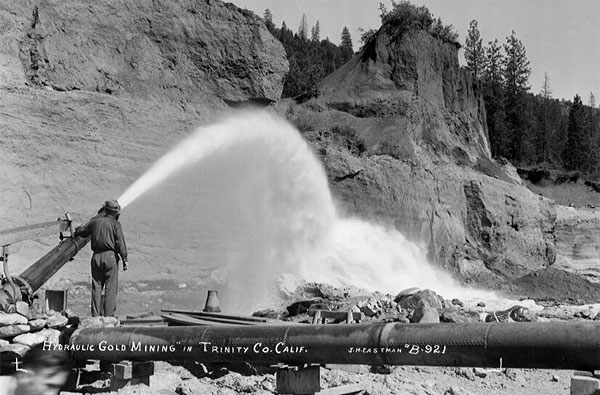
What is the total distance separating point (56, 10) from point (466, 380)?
16.9 metres

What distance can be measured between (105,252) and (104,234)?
0.29 m

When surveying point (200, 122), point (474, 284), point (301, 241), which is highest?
point (200, 122)

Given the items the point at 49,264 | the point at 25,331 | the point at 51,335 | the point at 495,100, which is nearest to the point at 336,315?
the point at 49,264

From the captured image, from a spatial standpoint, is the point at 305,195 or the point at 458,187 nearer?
the point at 305,195

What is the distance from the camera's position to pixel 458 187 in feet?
125

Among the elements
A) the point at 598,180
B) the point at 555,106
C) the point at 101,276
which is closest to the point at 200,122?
the point at 101,276

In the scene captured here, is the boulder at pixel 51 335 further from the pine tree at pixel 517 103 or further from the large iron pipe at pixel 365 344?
the pine tree at pixel 517 103

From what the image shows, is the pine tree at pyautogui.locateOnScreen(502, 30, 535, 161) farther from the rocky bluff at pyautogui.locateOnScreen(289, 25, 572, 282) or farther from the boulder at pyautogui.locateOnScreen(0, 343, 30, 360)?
the boulder at pyautogui.locateOnScreen(0, 343, 30, 360)

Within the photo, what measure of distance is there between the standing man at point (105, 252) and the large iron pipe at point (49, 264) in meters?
0.21

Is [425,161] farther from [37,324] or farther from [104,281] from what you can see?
[37,324]

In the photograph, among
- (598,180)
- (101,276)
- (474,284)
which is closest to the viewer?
(101,276)

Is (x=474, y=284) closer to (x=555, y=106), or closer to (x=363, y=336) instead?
(x=363, y=336)

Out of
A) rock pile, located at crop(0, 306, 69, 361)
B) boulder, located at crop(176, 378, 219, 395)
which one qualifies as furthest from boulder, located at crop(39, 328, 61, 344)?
boulder, located at crop(176, 378, 219, 395)

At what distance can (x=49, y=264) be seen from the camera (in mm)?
10594
